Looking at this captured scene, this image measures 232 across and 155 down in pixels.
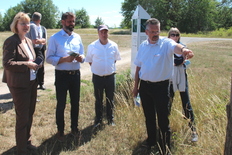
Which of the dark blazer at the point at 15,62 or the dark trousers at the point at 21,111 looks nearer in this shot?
the dark blazer at the point at 15,62

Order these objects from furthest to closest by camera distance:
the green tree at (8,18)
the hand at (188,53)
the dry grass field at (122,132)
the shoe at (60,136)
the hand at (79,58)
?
the green tree at (8,18) → the shoe at (60,136) → the hand at (79,58) → the dry grass field at (122,132) → the hand at (188,53)

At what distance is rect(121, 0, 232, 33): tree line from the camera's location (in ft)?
176

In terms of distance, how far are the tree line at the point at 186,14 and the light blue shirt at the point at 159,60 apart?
51878mm

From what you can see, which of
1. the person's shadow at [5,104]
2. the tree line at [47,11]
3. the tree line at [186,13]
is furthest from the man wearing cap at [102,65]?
the tree line at [47,11]

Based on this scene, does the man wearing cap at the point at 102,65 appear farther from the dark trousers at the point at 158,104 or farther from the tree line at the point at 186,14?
the tree line at the point at 186,14

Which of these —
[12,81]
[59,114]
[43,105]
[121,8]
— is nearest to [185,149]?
[59,114]

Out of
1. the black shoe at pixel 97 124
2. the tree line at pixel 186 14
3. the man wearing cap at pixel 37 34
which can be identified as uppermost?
the tree line at pixel 186 14

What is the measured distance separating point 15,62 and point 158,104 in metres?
2.15

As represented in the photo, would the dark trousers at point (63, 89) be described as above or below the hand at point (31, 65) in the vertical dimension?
below

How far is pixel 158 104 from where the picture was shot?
3.20 metres

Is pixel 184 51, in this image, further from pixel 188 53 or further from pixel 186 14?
pixel 186 14

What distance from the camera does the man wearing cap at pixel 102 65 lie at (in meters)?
4.22

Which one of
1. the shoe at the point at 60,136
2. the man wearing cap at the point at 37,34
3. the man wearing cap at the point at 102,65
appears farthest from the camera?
the man wearing cap at the point at 37,34

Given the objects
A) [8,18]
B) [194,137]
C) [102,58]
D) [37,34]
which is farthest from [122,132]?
[8,18]
